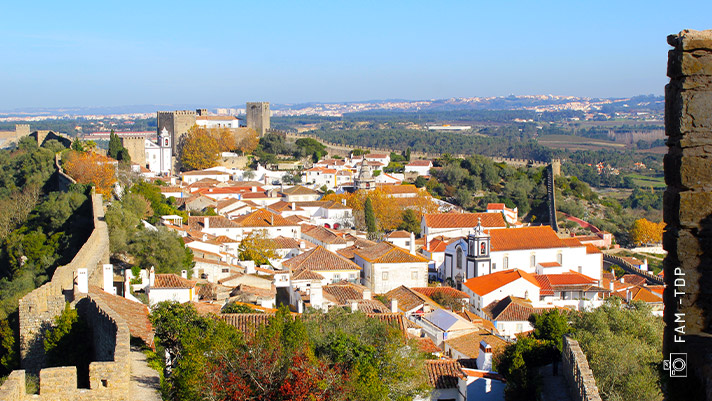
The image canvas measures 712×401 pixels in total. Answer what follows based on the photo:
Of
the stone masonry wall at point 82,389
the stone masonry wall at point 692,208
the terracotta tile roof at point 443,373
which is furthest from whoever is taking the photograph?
the terracotta tile roof at point 443,373

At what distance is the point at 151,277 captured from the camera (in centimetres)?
1484

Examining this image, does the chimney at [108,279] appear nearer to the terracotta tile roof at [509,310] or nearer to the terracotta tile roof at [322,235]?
the terracotta tile roof at [509,310]

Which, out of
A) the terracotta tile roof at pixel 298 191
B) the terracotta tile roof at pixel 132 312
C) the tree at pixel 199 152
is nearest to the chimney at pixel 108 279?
the terracotta tile roof at pixel 132 312

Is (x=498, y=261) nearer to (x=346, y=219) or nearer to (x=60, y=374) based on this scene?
(x=346, y=219)

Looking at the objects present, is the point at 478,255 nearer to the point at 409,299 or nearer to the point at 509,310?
the point at 509,310

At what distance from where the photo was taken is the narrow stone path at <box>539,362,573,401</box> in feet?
29.8

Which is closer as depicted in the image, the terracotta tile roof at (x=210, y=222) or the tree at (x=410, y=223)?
the terracotta tile roof at (x=210, y=222)

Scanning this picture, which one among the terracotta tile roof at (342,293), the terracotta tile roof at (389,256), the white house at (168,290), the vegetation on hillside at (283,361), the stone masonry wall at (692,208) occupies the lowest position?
the terracotta tile roof at (389,256)

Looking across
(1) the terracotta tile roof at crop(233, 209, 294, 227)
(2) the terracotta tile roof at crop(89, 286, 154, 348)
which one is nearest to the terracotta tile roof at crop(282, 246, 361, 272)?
(1) the terracotta tile roof at crop(233, 209, 294, 227)

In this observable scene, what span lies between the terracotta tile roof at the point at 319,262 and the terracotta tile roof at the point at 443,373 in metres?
12.0

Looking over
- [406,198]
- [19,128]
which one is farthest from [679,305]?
[19,128]

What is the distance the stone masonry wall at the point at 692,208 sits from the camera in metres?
3.28

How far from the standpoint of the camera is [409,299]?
65.6ft

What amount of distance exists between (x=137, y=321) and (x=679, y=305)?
8.91 meters
